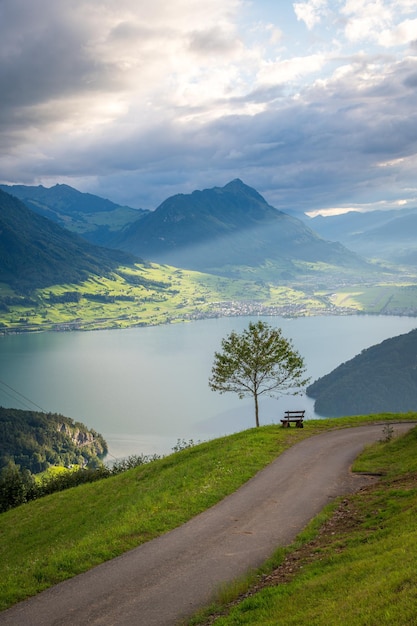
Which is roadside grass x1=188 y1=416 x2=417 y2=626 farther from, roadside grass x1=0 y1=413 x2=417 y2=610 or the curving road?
roadside grass x1=0 y1=413 x2=417 y2=610

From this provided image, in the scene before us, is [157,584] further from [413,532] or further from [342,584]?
[413,532]

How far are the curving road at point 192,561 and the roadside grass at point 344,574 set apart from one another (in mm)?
984

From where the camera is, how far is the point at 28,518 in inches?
1501

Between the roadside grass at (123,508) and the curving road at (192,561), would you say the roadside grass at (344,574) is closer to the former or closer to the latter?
the curving road at (192,561)

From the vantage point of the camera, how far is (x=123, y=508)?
28438 millimetres

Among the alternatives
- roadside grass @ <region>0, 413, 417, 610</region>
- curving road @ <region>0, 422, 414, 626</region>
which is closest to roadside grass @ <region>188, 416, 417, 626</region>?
curving road @ <region>0, 422, 414, 626</region>

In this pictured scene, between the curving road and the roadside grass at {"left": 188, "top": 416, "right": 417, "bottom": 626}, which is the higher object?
the roadside grass at {"left": 188, "top": 416, "right": 417, "bottom": 626}

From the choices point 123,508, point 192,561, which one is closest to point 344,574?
point 192,561

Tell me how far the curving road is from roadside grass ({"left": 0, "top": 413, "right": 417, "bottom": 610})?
821 mm

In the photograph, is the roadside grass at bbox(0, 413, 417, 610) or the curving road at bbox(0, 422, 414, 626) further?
the roadside grass at bbox(0, 413, 417, 610)

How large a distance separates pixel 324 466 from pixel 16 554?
1835 centimetres

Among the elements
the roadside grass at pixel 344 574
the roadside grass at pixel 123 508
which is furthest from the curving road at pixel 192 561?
the roadside grass at pixel 344 574

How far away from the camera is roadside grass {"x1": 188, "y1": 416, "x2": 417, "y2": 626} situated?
39.6 ft

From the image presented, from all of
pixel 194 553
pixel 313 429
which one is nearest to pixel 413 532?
pixel 194 553
